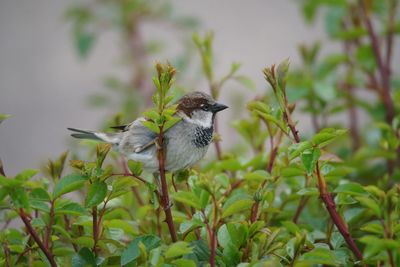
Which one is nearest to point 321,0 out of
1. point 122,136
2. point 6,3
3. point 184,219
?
point 122,136

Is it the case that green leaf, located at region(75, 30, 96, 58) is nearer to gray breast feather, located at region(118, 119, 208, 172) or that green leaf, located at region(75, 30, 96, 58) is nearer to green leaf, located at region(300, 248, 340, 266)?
gray breast feather, located at region(118, 119, 208, 172)

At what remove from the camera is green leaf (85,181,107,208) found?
1.67 metres

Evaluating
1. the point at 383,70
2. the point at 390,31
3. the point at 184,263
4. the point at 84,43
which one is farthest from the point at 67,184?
the point at 84,43

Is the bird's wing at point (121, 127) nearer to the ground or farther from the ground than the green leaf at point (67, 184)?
farther from the ground

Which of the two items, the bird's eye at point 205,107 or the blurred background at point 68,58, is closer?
the bird's eye at point 205,107

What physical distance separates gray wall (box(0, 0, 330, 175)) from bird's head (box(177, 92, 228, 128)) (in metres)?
3.61

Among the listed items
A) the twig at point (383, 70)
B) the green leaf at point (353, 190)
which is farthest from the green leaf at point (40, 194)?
the twig at point (383, 70)

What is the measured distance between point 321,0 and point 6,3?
5.59 m

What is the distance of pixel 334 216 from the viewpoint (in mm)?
1740

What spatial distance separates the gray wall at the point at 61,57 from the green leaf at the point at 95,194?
4.42 metres

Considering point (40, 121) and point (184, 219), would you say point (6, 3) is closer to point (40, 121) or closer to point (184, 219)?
point (40, 121)

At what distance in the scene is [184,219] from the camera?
71.9 inches

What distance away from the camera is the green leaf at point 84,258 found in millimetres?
1712

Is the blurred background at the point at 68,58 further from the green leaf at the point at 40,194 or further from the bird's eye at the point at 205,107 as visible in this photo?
the green leaf at the point at 40,194
